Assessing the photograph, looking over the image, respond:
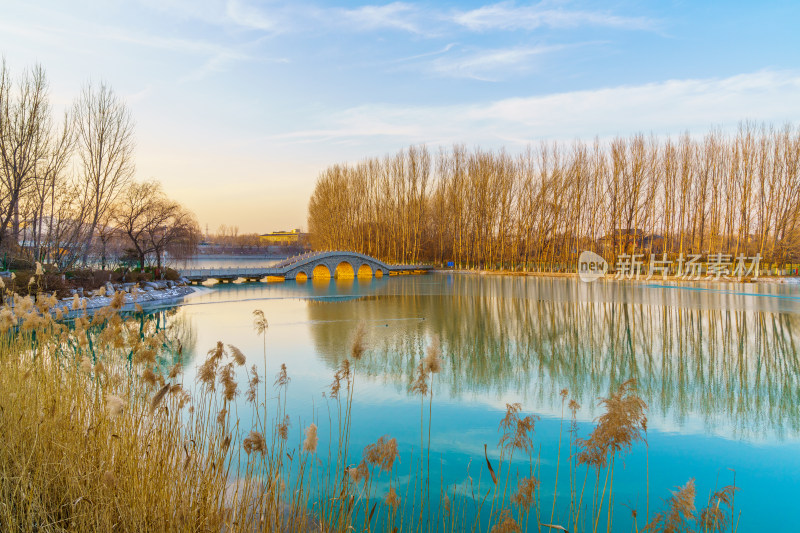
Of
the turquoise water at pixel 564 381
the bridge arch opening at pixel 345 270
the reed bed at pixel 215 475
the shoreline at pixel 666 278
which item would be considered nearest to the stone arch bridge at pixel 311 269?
the bridge arch opening at pixel 345 270

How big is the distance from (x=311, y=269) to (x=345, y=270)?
12.5 ft

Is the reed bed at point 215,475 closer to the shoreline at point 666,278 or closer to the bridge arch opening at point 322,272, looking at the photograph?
the shoreline at point 666,278

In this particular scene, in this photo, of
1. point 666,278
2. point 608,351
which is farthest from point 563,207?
point 608,351

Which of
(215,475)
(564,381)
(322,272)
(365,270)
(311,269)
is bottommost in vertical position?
(564,381)

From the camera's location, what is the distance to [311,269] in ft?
113

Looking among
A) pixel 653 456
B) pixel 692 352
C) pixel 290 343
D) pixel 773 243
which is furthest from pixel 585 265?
pixel 653 456

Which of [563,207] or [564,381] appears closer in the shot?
[564,381]

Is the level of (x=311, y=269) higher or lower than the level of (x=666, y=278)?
higher

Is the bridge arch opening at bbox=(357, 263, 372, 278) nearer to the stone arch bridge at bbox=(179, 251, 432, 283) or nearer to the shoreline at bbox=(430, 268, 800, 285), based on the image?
the stone arch bridge at bbox=(179, 251, 432, 283)

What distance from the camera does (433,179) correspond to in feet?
143

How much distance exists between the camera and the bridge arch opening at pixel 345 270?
3725 centimetres

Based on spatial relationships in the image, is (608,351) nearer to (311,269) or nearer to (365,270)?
(311,269)

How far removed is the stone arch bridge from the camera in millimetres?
30656

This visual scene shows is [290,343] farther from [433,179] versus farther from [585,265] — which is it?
[433,179]
